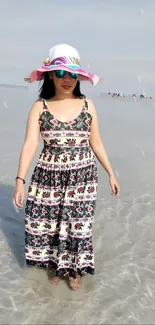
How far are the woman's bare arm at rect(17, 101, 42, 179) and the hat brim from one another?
20 centimetres

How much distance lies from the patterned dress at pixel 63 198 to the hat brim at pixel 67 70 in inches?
8.7

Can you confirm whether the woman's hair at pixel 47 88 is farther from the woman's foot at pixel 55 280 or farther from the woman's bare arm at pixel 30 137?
the woman's foot at pixel 55 280

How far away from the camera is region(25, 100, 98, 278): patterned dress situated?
10.8 feet

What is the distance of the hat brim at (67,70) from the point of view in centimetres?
313

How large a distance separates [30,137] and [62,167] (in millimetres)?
339

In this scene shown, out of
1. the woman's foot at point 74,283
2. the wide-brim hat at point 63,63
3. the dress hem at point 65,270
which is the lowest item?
the woman's foot at point 74,283

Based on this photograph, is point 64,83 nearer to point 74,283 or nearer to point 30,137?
point 30,137

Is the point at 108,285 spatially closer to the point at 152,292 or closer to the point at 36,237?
the point at 152,292

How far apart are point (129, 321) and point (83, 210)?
2.99 feet

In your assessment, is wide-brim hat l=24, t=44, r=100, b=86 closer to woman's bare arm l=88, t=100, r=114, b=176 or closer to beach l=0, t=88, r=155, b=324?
woman's bare arm l=88, t=100, r=114, b=176

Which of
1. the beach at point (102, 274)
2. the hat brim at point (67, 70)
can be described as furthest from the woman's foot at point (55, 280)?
the hat brim at point (67, 70)

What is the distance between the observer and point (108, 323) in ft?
10.6

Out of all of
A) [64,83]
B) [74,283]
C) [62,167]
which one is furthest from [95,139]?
[74,283]

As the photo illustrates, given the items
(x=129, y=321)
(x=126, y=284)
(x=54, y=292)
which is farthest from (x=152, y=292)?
(x=54, y=292)
